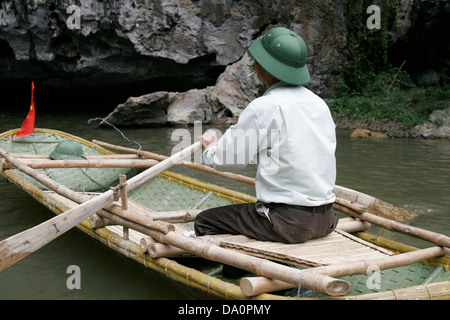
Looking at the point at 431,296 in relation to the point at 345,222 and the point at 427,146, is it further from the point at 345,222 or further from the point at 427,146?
the point at 427,146

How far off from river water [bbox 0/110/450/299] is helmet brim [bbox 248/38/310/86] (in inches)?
51.6

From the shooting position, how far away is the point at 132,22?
10.9 m

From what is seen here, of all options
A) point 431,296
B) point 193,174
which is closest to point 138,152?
point 193,174

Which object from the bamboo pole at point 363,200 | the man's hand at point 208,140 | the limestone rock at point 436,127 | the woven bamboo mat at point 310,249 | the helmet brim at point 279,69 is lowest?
the limestone rock at point 436,127

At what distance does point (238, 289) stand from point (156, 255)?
0.67 m

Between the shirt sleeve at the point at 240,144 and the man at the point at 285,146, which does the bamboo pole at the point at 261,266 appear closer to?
Answer: the man at the point at 285,146

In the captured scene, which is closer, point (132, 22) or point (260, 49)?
point (260, 49)

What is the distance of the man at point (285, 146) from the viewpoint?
2316 mm

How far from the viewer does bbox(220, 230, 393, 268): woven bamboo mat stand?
2266 mm

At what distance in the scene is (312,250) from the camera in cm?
242

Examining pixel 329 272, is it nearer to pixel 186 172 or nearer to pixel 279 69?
pixel 279 69

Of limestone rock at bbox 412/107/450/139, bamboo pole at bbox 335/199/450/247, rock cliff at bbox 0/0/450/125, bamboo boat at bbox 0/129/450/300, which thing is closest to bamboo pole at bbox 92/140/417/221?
bamboo boat at bbox 0/129/450/300

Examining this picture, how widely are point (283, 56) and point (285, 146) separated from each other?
48 cm

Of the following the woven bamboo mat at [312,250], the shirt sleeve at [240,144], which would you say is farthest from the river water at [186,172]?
the shirt sleeve at [240,144]
